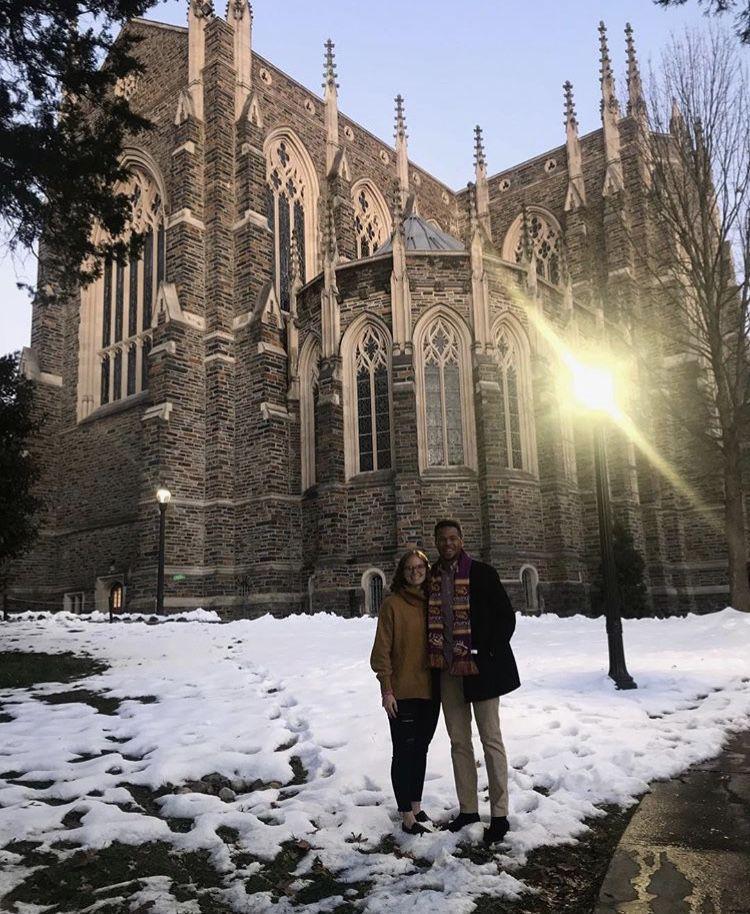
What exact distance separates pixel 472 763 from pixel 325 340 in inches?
565

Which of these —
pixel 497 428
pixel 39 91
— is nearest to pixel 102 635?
pixel 39 91

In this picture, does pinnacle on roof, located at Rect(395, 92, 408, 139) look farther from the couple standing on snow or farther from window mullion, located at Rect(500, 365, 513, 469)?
the couple standing on snow

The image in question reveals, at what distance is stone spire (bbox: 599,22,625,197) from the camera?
74.5 feet

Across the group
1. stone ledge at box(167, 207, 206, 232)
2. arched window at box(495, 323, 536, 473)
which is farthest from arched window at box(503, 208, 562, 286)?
stone ledge at box(167, 207, 206, 232)

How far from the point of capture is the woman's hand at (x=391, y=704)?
3.75 metres

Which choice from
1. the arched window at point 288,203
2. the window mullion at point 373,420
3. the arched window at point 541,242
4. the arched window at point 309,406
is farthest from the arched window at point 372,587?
the arched window at point 541,242

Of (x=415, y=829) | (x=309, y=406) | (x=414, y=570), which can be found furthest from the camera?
(x=309, y=406)

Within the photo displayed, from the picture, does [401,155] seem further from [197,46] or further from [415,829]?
[415,829]

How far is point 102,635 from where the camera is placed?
39.1 ft

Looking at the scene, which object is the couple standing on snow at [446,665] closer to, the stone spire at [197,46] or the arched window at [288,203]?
the arched window at [288,203]

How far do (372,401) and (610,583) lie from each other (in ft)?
34.2

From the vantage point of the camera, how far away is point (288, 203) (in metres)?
22.5

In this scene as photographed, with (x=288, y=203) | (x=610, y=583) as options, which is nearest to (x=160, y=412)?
(x=288, y=203)

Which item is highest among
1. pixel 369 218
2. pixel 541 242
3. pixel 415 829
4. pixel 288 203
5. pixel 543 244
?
pixel 369 218
